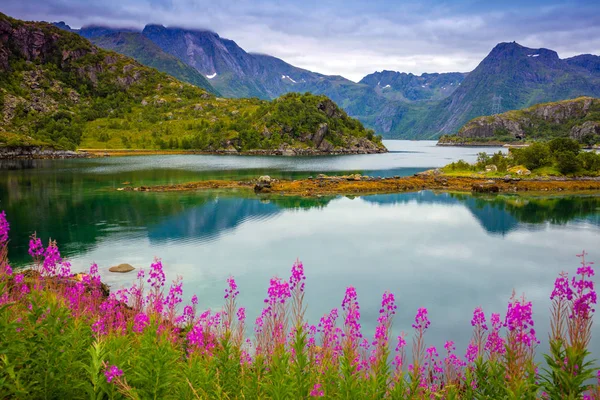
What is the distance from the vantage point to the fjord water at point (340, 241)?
25.6 m

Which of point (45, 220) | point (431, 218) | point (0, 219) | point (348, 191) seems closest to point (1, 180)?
point (45, 220)

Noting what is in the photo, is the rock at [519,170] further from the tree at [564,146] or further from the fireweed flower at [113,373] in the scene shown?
the fireweed flower at [113,373]

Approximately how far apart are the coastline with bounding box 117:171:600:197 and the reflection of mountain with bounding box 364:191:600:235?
5.41 m

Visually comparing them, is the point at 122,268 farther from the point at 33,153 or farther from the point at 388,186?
the point at 33,153

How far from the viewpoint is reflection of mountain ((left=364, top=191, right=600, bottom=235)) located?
5083 cm

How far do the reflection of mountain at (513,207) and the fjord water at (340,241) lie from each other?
0.78ft

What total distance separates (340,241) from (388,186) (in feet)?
136

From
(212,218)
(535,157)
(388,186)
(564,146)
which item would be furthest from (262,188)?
(564,146)

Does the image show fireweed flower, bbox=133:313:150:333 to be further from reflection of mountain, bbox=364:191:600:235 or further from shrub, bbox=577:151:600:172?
shrub, bbox=577:151:600:172

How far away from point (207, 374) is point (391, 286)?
21799mm

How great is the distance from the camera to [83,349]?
795 cm

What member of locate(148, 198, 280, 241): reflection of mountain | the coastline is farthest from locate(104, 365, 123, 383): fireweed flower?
the coastline

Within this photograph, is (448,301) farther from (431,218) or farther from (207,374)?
(431,218)

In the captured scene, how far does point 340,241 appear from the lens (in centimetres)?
4034
